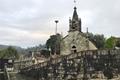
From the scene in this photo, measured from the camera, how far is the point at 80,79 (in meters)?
14.7

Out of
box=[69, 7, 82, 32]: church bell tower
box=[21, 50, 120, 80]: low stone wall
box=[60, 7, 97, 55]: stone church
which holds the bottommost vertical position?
box=[21, 50, 120, 80]: low stone wall

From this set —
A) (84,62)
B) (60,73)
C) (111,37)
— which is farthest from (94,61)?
(111,37)

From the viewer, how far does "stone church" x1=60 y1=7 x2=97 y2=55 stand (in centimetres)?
5812

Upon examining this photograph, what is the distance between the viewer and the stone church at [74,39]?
2288 inches

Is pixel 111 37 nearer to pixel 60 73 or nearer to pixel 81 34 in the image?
pixel 81 34

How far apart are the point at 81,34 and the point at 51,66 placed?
43.2 meters

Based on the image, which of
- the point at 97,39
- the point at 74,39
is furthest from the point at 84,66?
the point at 97,39

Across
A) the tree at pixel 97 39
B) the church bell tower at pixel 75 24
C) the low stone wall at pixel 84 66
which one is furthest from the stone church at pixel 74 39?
the low stone wall at pixel 84 66

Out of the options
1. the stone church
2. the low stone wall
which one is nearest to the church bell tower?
the stone church

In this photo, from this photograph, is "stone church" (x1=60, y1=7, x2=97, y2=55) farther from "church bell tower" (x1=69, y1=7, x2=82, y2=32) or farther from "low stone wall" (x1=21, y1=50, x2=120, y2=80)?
"low stone wall" (x1=21, y1=50, x2=120, y2=80)

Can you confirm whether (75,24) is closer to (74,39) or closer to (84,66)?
(74,39)

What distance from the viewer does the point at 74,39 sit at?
194 ft

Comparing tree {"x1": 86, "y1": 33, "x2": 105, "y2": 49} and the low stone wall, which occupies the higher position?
tree {"x1": 86, "y1": 33, "x2": 105, "y2": 49}

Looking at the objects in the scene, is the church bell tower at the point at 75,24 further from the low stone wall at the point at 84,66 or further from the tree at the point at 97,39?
the low stone wall at the point at 84,66
